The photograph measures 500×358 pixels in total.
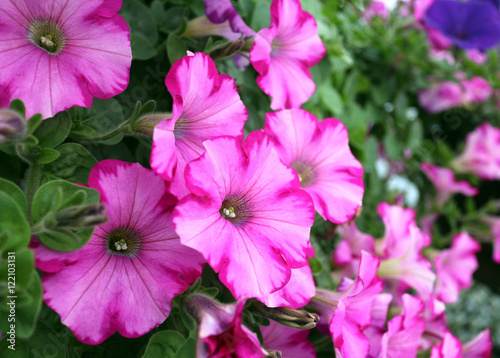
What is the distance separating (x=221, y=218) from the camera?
1.35 ft

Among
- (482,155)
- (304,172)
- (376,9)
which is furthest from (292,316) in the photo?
(376,9)

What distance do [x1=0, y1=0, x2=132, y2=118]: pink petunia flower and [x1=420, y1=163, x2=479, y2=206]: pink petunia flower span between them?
98 cm

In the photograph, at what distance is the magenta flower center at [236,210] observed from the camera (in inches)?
17.0

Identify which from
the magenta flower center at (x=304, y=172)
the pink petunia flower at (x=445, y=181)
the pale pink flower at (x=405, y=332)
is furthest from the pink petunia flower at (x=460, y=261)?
the magenta flower center at (x=304, y=172)

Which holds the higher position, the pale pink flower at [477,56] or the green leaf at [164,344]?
the green leaf at [164,344]

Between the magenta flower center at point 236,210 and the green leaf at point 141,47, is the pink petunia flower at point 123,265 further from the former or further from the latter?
the green leaf at point 141,47

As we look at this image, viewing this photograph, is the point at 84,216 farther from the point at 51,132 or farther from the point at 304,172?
the point at 304,172

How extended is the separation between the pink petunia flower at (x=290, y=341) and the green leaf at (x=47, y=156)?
1.00ft

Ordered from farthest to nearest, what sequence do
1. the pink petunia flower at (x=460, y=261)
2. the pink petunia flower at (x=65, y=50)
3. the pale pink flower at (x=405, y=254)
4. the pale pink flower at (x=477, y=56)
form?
the pale pink flower at (x=477, y=56) → the pink petunia flower at (x=460, y=261) → the pale pink flower at (x=405, y=254) → the pink petunia flower at (x=65, y=50)

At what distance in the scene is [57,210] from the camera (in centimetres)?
36

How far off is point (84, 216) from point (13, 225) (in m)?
0.08

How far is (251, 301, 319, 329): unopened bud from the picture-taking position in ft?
1.38

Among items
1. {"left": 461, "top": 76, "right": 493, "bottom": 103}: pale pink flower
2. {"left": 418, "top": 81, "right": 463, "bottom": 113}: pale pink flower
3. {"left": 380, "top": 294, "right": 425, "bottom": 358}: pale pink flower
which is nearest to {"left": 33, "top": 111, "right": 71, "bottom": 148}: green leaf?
{"left": 380, "top": 294, "right": 425, "bottom": 358}: pale pink flower

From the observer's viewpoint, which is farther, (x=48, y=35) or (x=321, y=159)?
(x=321, y=159)
